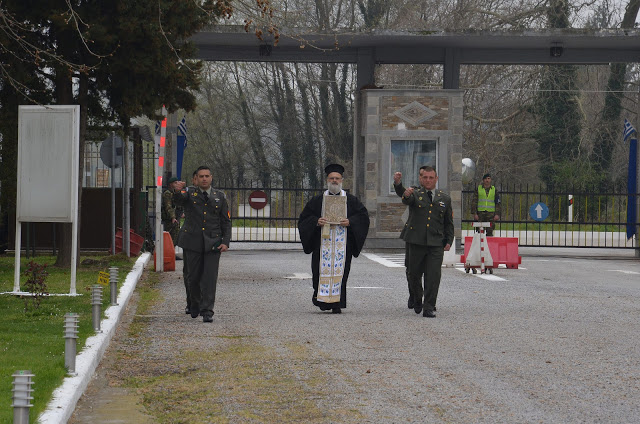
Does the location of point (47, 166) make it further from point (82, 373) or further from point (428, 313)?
point (82, 373)

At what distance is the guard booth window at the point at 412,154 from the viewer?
28.9m

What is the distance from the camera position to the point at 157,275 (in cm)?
2019

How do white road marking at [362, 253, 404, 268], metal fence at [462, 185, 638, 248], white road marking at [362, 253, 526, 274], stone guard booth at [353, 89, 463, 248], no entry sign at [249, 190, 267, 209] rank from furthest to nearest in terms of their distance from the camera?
no entry sign at [249, 190, 267, 209]
metal fence at [462, 185, 638, 248]
stone guard booth at [353, 89, 463, 248]
white road marking at [362, 253, 404, 268]
white road marking at [362, 253, 526, 274]

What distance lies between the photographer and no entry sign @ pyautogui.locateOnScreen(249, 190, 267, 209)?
30391mm

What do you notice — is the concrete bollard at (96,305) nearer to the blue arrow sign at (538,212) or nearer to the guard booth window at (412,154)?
the guard booth window at (412,154)

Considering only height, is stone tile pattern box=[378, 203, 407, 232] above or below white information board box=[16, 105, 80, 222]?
below

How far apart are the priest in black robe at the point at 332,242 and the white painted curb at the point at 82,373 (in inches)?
89.8

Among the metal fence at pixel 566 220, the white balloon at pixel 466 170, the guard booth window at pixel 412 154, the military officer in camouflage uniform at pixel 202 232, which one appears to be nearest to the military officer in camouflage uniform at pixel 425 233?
the military officer in camouflage uniform at pixel 202 232

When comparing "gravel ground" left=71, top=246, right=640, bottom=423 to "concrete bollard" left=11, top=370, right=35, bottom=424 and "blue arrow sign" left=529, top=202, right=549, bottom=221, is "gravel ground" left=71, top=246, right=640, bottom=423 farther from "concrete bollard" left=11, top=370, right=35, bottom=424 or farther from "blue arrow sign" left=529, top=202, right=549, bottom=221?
"blue arrow sign" left=529, top=202, right=549, bottom=221

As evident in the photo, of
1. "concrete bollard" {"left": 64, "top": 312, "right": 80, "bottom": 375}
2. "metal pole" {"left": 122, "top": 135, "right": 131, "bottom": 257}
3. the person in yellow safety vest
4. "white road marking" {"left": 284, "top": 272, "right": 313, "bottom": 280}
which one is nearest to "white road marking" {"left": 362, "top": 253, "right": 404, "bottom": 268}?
the person in yellow safety vest

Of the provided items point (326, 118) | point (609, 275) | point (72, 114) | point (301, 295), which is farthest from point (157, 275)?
point (326, 118)

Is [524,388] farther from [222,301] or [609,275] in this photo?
[609,275]

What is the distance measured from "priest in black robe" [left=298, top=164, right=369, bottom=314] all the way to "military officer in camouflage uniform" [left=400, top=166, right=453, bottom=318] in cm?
58

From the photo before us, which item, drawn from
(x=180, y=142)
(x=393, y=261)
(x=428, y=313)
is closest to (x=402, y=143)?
(x=393, y=261)
